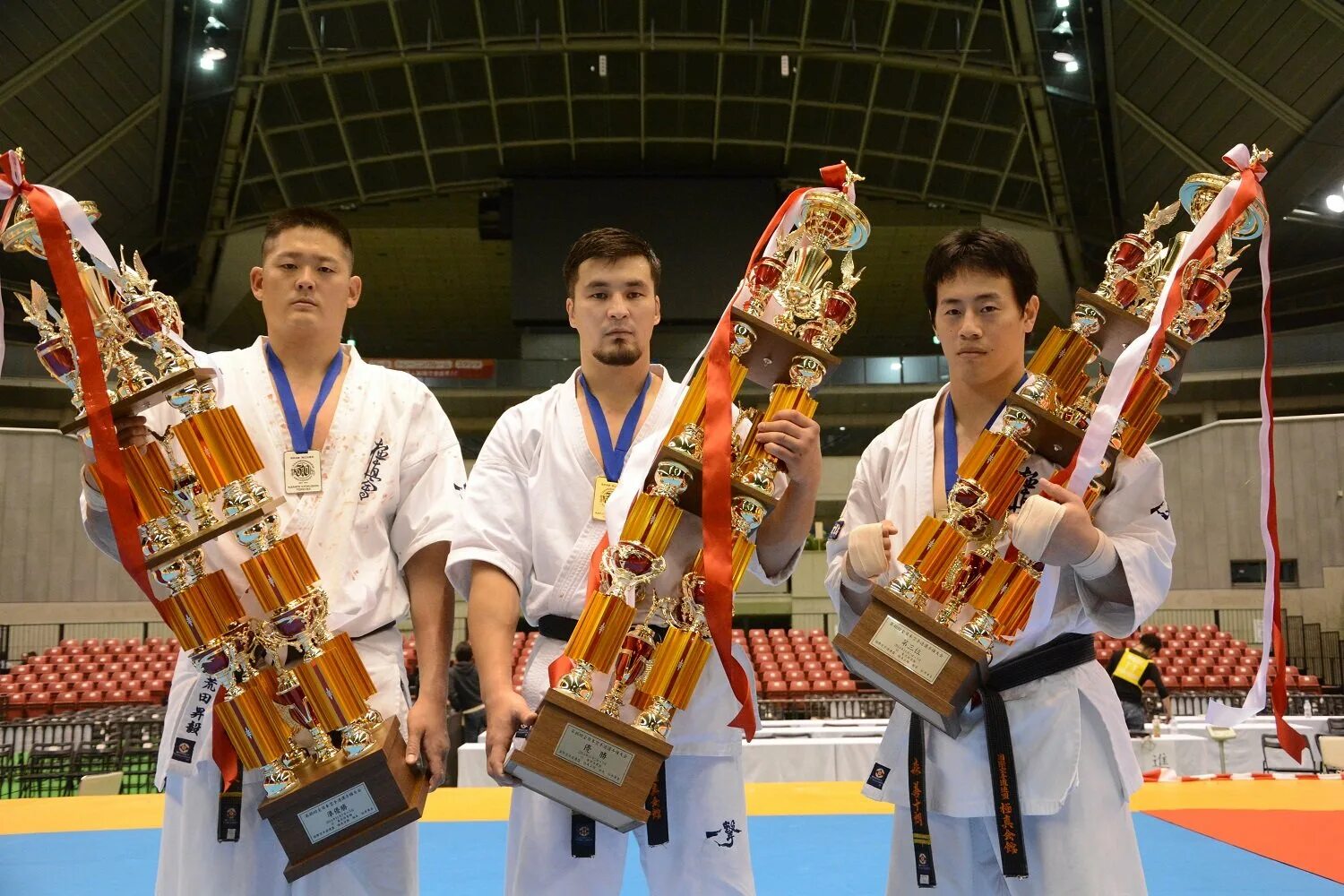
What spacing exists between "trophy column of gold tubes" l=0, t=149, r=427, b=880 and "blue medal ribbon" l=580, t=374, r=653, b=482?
2.43ft

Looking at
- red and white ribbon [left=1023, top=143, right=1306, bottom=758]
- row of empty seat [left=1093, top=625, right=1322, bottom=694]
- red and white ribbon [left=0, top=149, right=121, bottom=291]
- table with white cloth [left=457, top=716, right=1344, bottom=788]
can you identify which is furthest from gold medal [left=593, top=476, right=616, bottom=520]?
row of empty seat [left=1093, top=625, right=1322, bottom=694]

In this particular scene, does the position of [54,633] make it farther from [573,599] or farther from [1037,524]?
[1037,524]

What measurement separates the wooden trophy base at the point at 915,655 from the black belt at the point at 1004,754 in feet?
0.64

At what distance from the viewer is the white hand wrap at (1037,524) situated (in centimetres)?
223

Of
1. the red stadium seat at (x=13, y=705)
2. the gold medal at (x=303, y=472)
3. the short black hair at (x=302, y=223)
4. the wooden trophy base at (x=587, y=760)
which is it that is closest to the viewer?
the wooden trophy base at (x=587, y=760)

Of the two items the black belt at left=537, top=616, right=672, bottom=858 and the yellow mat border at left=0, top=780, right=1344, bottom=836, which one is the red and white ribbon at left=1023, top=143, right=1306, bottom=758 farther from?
the yellow mat border at left=0, top=780, right=1344, bottom=836

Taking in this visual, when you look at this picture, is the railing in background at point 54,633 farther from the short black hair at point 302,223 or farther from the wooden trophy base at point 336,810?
the wooden trophy base at point 336,810

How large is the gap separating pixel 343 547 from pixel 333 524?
0.06 meters

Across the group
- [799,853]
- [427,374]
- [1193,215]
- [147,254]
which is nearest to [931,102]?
[427,374]

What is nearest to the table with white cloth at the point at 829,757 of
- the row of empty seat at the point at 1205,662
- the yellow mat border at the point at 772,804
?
the yellow mat border at the point at 772,804

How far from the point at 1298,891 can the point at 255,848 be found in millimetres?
3822

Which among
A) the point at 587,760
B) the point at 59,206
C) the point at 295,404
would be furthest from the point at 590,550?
the point at 59,206

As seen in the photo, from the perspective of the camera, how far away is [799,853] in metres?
5.27

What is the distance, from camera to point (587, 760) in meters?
2.21
